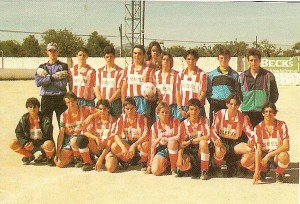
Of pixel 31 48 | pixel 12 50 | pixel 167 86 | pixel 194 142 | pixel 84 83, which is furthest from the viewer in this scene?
pixel 12 50

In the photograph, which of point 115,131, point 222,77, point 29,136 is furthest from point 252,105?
point 29,136

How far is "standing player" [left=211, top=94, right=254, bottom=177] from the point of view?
436cm

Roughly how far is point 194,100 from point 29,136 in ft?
6.54

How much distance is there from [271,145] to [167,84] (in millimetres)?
1312

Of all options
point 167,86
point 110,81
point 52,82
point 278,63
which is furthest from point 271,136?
point 278,63

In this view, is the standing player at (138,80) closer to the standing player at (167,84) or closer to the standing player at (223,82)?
the standing player at (167,84)

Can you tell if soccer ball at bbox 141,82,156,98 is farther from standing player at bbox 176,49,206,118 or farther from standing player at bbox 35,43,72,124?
standing player at bbox 35,43,72,124

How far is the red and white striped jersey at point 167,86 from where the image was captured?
476cm

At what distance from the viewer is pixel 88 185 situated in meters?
4.08

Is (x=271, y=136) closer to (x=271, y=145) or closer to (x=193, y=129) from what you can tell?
(x=271, y=145)

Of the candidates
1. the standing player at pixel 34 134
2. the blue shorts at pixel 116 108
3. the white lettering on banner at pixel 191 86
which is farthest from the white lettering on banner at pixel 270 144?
the standing player at pixel 34 134

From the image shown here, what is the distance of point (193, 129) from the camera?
443 cm

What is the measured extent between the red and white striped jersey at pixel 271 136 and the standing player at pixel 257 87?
0.35m

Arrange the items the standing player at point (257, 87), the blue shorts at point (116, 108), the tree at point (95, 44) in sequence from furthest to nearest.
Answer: the tree at point (95, 44), the blue shorts at point (116, 108), the standing player at point (257, 87)
